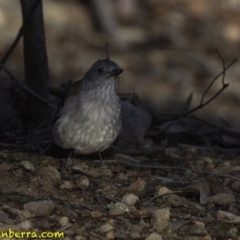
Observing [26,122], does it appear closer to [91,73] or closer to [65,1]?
[91,73]

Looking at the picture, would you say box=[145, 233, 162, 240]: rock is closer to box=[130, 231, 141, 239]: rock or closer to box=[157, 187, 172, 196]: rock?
box=[130, 231, 141, 239]: rock

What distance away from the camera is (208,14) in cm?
1460

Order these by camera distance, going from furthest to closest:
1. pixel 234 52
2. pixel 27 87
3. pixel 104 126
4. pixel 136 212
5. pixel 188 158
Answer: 1. pixel 234 52
2. pixel 27 87
3. pixel 188 158
4. pixel 104 126
5. pixel 136 212

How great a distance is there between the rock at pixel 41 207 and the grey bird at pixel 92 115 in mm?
1550

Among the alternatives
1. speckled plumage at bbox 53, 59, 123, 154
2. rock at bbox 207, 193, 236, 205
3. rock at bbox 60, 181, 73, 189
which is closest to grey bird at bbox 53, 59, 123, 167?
speckled plumage at bbox 53, 59, 123, 154

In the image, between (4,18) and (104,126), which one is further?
(4,18)

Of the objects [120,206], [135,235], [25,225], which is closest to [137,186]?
[120,206]

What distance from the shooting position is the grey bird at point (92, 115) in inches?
266

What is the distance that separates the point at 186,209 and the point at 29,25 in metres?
2.89

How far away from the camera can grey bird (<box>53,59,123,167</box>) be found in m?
6.77

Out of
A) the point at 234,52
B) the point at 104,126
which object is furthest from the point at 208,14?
the point at 104,126

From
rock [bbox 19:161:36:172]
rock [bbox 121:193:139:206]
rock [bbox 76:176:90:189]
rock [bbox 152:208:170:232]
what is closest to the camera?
rock [bbox 152:208:170:232]

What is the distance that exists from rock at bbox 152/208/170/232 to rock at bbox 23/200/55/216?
0.68 m

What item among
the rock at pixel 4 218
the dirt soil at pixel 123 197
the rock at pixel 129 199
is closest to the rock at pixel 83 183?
the dirt soil at pixel 123 197
